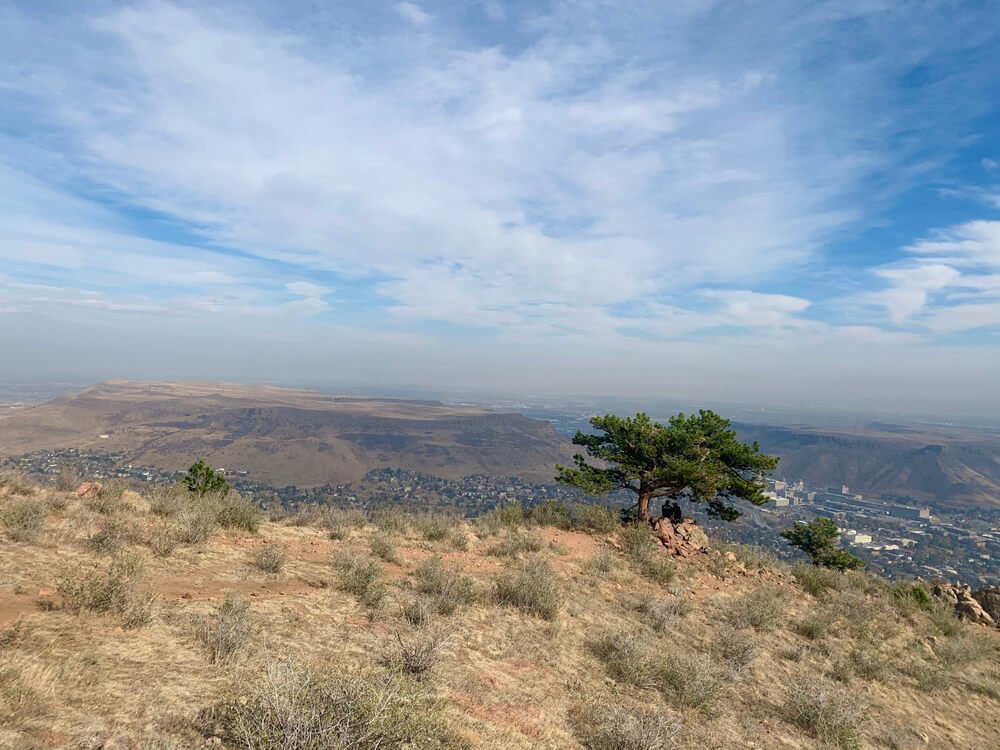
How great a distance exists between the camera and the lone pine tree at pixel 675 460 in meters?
15.8

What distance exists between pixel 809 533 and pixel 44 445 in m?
106

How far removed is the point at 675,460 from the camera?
1526cm

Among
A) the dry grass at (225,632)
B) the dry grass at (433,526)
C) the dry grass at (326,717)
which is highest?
the dry grass at (326,717)

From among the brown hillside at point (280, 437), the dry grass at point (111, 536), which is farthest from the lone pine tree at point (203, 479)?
the brown hillside at point (280, 437)

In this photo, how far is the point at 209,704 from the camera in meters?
4.30

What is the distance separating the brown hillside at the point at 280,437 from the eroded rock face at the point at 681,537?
66.8 m

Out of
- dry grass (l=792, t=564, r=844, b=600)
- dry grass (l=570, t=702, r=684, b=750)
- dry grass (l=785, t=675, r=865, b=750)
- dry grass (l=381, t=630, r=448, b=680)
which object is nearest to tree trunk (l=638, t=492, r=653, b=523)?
dry grass (l=792, t=564, r=844, b=600)

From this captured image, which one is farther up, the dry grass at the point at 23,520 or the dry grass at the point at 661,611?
the dry grass at the point at 23,520

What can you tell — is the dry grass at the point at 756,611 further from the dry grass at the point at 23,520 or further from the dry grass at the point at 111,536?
the dry grass at the point at 23,520

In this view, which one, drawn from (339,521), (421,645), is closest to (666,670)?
(421,645)

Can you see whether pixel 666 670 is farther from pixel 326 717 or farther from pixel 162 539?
pixel 162 539

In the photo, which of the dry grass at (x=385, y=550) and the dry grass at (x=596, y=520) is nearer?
the dry grass at (x=385, y=550)

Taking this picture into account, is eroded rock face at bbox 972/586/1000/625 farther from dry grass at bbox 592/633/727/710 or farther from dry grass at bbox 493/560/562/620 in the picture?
dry grass at bbox 493/560/562/620

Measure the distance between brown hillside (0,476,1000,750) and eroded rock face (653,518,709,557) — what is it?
52.8 inches
